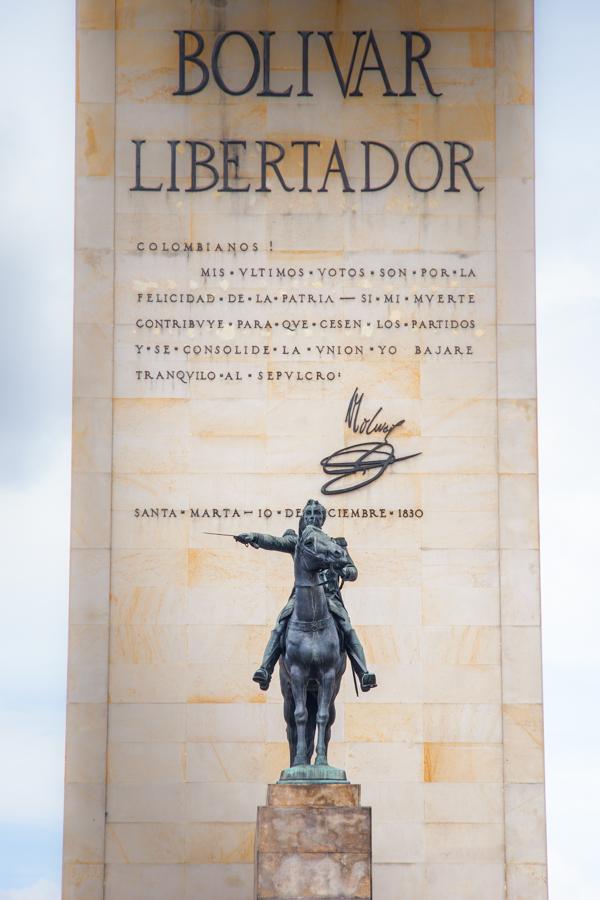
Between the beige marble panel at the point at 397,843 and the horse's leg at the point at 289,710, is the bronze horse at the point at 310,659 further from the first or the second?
the beige marble panel at the point at 397,843

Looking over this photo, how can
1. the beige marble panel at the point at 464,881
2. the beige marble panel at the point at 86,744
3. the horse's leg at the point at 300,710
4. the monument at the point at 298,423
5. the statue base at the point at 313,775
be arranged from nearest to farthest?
1. the statue base at the point at 313,775
2. the horse's leg at the point at 300,710
3. the beige marble panel at the point at 464,881
4. the monument at the point at 298,423
5. the beige marble panel at the point at 86,744

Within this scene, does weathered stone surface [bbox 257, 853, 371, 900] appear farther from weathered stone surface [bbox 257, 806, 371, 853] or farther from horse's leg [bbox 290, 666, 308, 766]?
horse's leg [bbox 290, 666, 308, 766]

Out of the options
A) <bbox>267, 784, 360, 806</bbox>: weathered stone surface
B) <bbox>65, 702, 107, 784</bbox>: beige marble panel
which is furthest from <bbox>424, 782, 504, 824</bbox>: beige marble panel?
<bbox>267, 784, 360, 806</bbox>: weathered stone surface

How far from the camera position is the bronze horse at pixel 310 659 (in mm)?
34031

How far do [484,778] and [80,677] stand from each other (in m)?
7.10

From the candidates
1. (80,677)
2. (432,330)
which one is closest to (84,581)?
(80,677)

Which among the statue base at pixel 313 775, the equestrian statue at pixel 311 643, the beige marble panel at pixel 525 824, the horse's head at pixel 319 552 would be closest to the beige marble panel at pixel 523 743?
the beige marble panel at pixel 525 824

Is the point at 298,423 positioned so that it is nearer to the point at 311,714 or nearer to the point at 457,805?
the point at 457,805

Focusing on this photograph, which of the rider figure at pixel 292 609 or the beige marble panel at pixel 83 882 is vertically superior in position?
the rider figure at pixel 292 609

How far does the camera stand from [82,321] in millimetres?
43125

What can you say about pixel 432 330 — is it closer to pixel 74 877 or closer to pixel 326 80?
pixel 326 80

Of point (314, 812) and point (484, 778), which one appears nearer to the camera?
point (314, 812)

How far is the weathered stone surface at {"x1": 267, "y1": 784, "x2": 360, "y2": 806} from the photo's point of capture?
33625 millimetres
